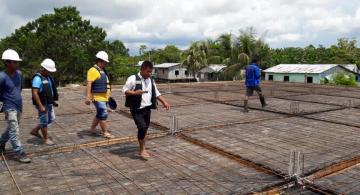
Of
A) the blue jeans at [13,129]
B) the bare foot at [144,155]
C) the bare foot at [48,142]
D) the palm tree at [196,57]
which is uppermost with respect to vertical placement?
the palm tree at [196,57]

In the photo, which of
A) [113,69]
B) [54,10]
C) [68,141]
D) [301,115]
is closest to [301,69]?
[113,69]

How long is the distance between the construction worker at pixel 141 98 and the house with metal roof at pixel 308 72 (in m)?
28.0

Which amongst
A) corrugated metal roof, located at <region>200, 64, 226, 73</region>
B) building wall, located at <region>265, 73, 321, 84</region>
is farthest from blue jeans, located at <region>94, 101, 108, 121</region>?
corrugated metal roof, located at <region>200, 64, 226, 73</region>

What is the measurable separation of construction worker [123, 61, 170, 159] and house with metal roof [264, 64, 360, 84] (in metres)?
28.0

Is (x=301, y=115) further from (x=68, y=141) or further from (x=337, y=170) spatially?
(x=68, y=141)

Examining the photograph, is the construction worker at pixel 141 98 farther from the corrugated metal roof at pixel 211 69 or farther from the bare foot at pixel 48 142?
the corrugated metal roof at pixel 211 69

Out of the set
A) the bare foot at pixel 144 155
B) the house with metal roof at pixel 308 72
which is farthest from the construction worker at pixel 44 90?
the house with metal roof at pixel 308 72

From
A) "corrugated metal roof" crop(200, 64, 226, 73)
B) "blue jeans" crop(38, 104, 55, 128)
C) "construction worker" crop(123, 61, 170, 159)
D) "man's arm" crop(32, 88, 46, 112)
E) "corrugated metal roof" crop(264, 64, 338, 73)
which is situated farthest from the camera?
"corrugated metal roof" crop(200, 64, 226, 73)

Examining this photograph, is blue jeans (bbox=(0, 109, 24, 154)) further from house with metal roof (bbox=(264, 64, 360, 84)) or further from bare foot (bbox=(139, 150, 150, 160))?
house with metal roof (bbox=(264, 64, 360, 84))

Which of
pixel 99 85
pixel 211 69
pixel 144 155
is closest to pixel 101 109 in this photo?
pixel 99 85

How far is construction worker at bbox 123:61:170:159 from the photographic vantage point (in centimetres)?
467

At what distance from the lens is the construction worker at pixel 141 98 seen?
15.3 ft

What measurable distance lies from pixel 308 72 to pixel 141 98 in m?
28.8

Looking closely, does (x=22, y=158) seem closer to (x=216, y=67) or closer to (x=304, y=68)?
(x=304, y=68)
